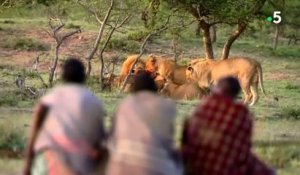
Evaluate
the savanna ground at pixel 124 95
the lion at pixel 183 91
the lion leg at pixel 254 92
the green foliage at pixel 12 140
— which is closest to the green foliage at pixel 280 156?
the savanna ground at pixel 124 95

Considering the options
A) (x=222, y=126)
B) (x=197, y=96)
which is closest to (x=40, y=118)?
(x=222, y=126)

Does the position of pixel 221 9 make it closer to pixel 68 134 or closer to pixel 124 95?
pixel 124 95

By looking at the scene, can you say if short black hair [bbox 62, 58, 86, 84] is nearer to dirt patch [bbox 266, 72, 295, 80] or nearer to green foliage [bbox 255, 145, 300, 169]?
green foliage [bbox 255, 145, 300, 169]

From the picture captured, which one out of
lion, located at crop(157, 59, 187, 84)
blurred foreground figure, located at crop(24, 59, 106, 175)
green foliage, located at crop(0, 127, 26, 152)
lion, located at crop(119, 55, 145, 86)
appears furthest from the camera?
lion, located at crop(157, 59, 187, 84)

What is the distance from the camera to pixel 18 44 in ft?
106

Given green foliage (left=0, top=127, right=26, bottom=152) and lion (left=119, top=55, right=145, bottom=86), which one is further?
lion (left=119, top=55, right=145, bottom=86)

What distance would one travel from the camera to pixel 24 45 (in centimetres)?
3219

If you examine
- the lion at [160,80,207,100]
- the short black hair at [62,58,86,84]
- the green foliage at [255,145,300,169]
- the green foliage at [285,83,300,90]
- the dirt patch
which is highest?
the short black hair at [62,58,86,84]

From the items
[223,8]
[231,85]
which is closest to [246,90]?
[223,8]

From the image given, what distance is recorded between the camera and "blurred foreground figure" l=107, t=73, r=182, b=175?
20.8 ft

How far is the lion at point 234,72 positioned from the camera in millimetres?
22062

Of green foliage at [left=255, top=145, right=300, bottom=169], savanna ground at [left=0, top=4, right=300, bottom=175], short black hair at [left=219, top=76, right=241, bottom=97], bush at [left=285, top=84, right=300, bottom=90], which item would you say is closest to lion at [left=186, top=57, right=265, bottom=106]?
savanna ground at [left=0, top=4, right=300, bottom=175]

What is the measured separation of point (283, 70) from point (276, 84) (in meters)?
4.28

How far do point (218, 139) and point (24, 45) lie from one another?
25990 mm
